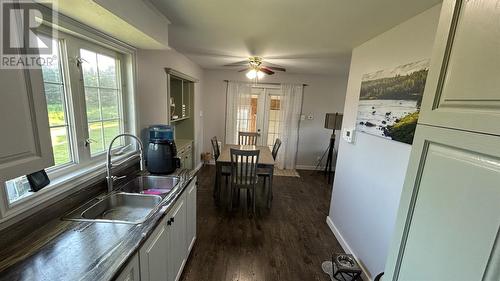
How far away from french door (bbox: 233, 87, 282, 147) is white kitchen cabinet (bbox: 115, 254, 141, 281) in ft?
13.1

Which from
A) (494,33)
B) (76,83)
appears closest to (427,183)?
(494,33)

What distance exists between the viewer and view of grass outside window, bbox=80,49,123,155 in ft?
5.11

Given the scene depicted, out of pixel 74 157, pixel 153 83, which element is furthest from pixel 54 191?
pixel 153 83

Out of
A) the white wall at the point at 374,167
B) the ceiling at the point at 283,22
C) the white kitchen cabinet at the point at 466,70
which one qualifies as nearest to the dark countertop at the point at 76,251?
the white kitchen cabinet at the point at 466,70

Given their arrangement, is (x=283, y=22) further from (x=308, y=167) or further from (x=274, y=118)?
(x=308, y=167)

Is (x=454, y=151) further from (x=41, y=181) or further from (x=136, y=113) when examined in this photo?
(x=136, y=113)

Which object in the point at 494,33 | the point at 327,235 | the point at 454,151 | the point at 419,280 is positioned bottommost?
the point at 327,235

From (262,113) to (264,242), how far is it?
313 centimetres

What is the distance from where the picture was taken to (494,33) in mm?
560

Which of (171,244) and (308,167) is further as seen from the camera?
(308,167)

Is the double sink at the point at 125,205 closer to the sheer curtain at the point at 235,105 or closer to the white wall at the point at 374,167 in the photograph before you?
the white wall at the point at 374,167

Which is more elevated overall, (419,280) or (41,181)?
(41,181)

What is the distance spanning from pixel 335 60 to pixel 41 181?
343cm

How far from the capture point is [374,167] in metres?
1.86
